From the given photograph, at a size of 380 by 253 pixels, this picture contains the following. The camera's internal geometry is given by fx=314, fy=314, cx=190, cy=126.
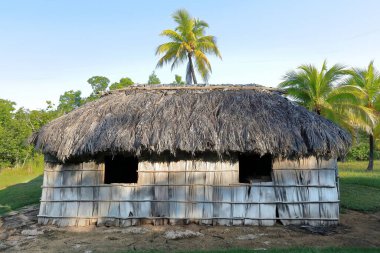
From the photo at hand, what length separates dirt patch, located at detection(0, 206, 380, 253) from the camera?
607cm

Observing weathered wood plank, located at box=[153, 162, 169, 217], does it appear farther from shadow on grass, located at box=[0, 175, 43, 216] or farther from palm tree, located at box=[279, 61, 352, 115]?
palm tree, located at box=[279, 61, 352, 115]

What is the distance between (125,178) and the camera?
1147cm

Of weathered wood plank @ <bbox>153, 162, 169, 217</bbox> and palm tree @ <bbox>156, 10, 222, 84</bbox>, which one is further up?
palm tree @ <bbox>156, 10, 222, 84</bbox>

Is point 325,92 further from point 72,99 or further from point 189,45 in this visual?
point 72,99

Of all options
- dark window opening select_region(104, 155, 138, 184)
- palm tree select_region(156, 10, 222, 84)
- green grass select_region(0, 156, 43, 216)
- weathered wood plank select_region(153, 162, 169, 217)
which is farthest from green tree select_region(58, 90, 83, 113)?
weathered wood plank select_region(153, 162, 169, 217)

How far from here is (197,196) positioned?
754 cm

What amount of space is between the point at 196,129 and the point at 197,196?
1.61 metres

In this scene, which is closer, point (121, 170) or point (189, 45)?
point (121, 170)

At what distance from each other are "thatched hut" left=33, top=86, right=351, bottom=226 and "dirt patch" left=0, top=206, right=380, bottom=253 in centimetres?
36

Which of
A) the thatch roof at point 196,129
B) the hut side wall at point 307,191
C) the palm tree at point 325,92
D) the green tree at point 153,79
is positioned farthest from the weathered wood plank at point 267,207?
the green tree at point 153,79

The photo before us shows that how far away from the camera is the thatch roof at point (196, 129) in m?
7.16

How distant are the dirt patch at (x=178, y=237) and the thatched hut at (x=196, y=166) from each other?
0.36 metres

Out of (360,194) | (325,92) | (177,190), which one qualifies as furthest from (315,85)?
(177,190)

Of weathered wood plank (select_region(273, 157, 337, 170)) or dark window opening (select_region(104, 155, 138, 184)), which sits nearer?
weathered wood plank (select_region(273, 157, 337, 170))
